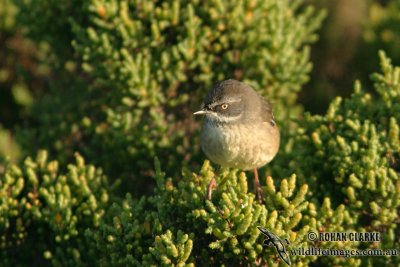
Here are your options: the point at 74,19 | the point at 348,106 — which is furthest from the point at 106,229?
the point at 74,19

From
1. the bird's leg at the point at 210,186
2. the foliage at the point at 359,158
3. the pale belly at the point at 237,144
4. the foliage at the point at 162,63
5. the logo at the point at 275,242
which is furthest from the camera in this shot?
the foliage at the point at 162,63

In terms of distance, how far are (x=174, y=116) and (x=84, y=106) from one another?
1.41 metres

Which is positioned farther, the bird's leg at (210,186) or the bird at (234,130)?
the bird at (234,130)

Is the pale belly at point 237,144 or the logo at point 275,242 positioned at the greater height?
the pale belly at point 237,144

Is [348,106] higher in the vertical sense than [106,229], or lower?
higher

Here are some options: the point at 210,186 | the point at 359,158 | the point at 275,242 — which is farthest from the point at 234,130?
the point at 275,242

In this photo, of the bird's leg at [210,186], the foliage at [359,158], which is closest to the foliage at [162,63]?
the foliage at [359,158]

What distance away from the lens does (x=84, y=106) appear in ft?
27.9

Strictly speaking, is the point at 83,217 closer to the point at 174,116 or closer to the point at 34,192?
the point at 34,192

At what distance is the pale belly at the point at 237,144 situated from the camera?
6.20 metres

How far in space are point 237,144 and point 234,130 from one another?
166mm

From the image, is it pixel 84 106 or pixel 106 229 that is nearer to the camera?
pixel 106 229

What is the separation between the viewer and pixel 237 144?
20.4 feet

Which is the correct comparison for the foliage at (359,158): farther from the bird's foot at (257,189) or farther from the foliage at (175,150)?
the bird's foot at (257,189)
